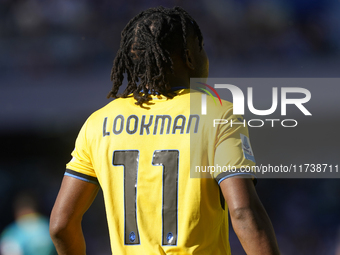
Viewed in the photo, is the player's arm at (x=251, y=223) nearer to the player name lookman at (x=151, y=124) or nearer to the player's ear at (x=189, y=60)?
the player name lookman at (x=151, y=124)

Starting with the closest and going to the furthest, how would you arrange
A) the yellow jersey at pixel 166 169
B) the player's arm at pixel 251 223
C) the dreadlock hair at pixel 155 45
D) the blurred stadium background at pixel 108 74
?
1. the player's arm at pixel 251 223
2. the yellow jersey at pixel 166 169
3. the dreadlock hair at pixel 155 45
4. the blurred stadium background at pixel 108 74

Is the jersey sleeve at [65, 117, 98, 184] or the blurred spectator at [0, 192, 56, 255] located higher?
the jersey sleeve at [65, 117, 98, 184]

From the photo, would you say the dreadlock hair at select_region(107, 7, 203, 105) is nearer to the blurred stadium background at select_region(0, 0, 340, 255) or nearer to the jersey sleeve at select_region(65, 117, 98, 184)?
the jersey sleeve at select_region(65, 117, 98, 184)

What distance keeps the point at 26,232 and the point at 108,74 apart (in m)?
1.51

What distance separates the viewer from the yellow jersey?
107 cm

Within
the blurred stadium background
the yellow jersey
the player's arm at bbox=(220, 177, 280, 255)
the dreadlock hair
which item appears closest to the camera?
the player's arm at bbox=(220, 177, 280, 255)

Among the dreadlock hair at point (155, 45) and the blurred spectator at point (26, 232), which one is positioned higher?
the dreadlock hair at point (155, 45)

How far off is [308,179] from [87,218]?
6.66 feet

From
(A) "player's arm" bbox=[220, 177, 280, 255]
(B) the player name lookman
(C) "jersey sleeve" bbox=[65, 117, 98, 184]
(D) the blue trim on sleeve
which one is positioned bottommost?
(A) "player's arm" bbox=[220, 177, 280, 255]

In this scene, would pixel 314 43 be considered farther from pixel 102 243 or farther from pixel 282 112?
pixel 102 243

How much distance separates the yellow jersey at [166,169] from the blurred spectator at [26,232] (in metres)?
2.32

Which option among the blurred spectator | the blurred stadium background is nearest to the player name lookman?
the blurred stadium background

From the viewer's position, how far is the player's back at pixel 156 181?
1080 millimetres

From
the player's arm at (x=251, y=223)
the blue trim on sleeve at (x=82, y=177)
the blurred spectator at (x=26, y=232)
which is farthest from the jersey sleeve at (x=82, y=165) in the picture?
the blurred spectator at (x=26, y=232)
